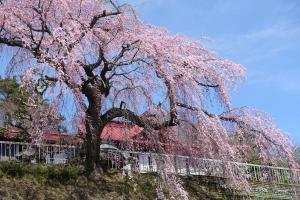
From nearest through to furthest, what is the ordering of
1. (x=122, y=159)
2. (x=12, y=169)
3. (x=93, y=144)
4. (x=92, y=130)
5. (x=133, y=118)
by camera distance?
(x=12, y=169), (x=133, y=118), (x=92, y=130), (x=93, y=144), (x=122, y=159)

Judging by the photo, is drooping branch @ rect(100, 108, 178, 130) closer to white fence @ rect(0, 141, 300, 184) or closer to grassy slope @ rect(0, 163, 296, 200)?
white fence @ rect(0, 141, 300, 184)

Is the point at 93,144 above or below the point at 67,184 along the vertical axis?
above

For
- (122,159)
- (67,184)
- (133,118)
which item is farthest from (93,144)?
(122,159)

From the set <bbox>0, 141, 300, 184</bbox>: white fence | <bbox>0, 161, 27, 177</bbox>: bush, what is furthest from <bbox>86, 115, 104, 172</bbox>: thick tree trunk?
<bbox>0, 161, 27, 177</bbox>: bush

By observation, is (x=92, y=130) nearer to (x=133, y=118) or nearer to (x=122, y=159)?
(x=133, y=118)

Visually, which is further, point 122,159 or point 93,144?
point 122,159

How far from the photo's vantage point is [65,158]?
13906mm

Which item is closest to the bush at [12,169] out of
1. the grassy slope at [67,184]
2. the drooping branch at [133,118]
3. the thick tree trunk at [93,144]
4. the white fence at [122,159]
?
the grassy slope at [67,184]

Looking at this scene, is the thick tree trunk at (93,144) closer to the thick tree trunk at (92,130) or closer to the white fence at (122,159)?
the thick tree trunk at (92,130)

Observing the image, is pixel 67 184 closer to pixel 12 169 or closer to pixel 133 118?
pixel 12 169

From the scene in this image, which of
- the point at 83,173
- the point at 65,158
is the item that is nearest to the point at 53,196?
the point at 83,173

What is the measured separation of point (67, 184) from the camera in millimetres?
12180

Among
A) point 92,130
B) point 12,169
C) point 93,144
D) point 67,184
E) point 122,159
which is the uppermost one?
point 92,130

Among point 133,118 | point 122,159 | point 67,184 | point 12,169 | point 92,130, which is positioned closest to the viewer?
point 12,169
